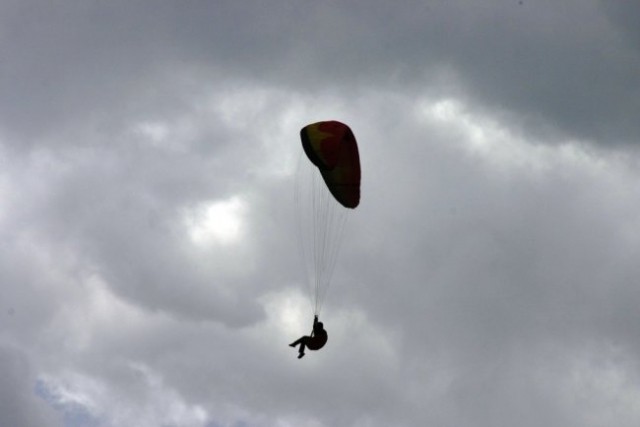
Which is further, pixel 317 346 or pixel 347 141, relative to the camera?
pixel 347 141

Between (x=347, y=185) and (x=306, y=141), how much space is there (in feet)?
15.0

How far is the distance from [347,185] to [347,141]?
3.32 meters

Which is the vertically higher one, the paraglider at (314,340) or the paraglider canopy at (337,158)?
the paraglider canopy at (337,158)

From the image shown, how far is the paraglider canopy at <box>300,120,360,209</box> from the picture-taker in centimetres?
5394

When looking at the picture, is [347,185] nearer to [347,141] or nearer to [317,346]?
[347,141]

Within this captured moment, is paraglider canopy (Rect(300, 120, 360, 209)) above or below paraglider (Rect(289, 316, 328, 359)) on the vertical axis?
above

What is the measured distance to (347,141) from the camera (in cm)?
5469

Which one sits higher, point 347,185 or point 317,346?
point 347,185

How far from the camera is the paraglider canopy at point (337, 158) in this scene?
177 ft

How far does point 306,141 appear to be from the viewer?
5488 centimetres

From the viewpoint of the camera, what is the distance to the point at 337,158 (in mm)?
54062

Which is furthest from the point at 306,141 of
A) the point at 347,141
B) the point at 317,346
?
the point at 317,346

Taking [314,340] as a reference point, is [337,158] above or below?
above

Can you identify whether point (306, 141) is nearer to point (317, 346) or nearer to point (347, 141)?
point (347, 141)
